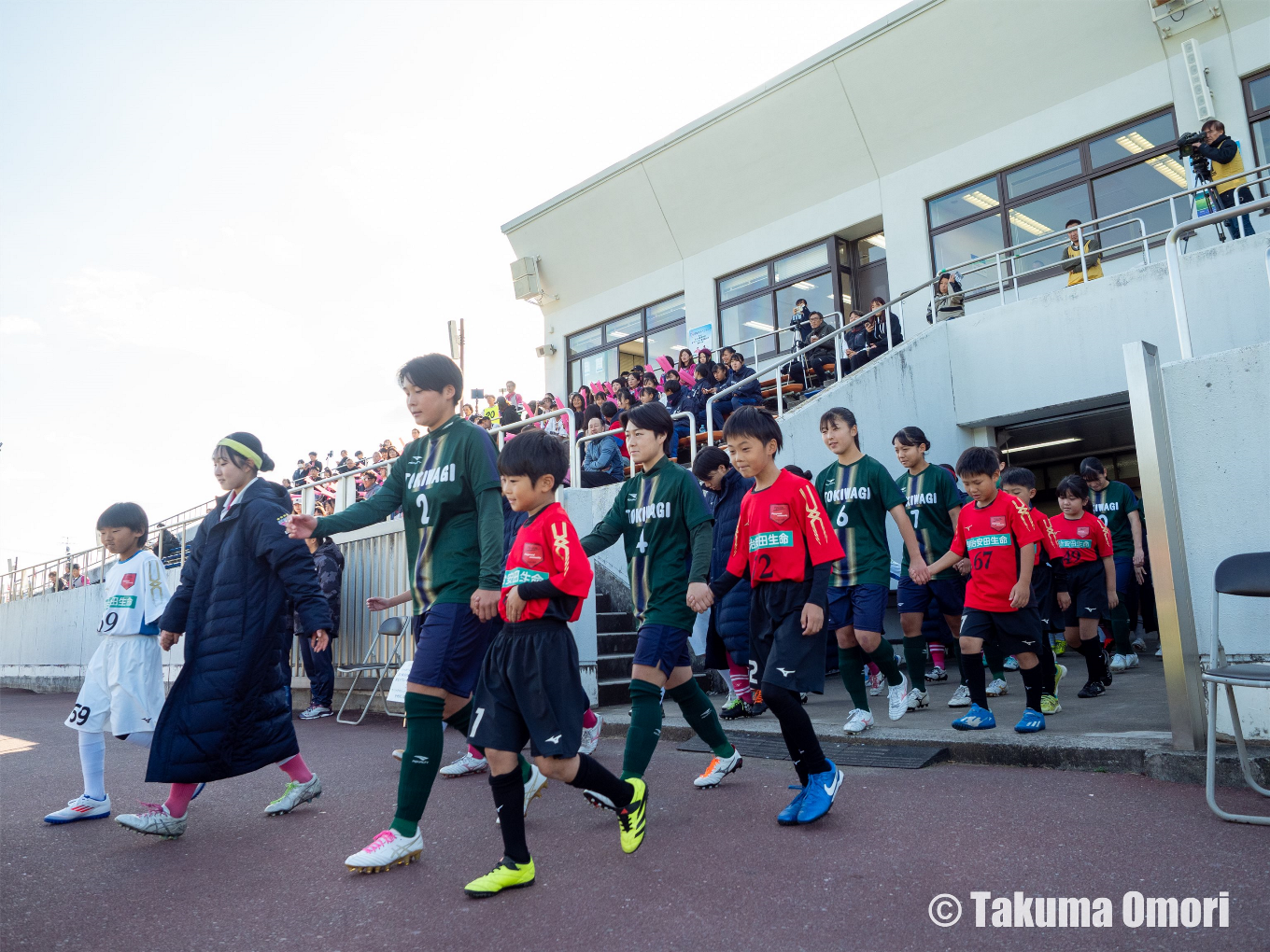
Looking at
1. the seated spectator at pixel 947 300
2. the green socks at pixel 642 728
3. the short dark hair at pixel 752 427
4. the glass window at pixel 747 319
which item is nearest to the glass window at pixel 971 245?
the seated spectator at pixel 947 300

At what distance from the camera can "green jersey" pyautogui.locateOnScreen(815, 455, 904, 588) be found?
5656 millimetres

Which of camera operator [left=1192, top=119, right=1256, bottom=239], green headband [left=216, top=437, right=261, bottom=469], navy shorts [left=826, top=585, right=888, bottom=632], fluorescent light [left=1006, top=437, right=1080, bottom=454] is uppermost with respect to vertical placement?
camera operator [left=1192, top=119, right=1256, bottom=239]

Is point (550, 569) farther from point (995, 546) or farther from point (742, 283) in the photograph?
point (742, 283)

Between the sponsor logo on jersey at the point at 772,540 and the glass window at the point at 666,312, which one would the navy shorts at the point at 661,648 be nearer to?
the sponsor logo on jersey at the point at 772,540

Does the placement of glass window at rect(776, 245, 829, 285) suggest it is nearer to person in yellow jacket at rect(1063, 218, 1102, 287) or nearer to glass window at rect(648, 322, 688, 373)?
glass window at rect(648, 322, 688, 373)

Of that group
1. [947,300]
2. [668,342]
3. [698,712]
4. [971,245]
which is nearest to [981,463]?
[698,712]

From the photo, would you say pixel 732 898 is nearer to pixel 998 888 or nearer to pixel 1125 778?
pixel 998 888

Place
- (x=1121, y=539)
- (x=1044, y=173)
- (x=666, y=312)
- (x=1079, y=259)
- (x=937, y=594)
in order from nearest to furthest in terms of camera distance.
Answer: (x=937, y=594) < (x=1121, y=539) < (x=1079, y=259) < (x=1044, y=173) < (x=666, y=312)

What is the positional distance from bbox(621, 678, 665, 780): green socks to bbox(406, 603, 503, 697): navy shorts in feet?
2.62

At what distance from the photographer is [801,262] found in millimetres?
17469

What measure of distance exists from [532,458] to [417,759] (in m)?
1.26

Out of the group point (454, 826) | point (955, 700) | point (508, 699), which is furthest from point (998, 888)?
point (955, 700)

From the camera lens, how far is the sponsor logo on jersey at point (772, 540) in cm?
394

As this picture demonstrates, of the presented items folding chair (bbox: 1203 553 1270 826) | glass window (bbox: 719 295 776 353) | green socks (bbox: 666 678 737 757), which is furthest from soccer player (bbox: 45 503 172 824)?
glass window (bbox: 719 295 776 353)
